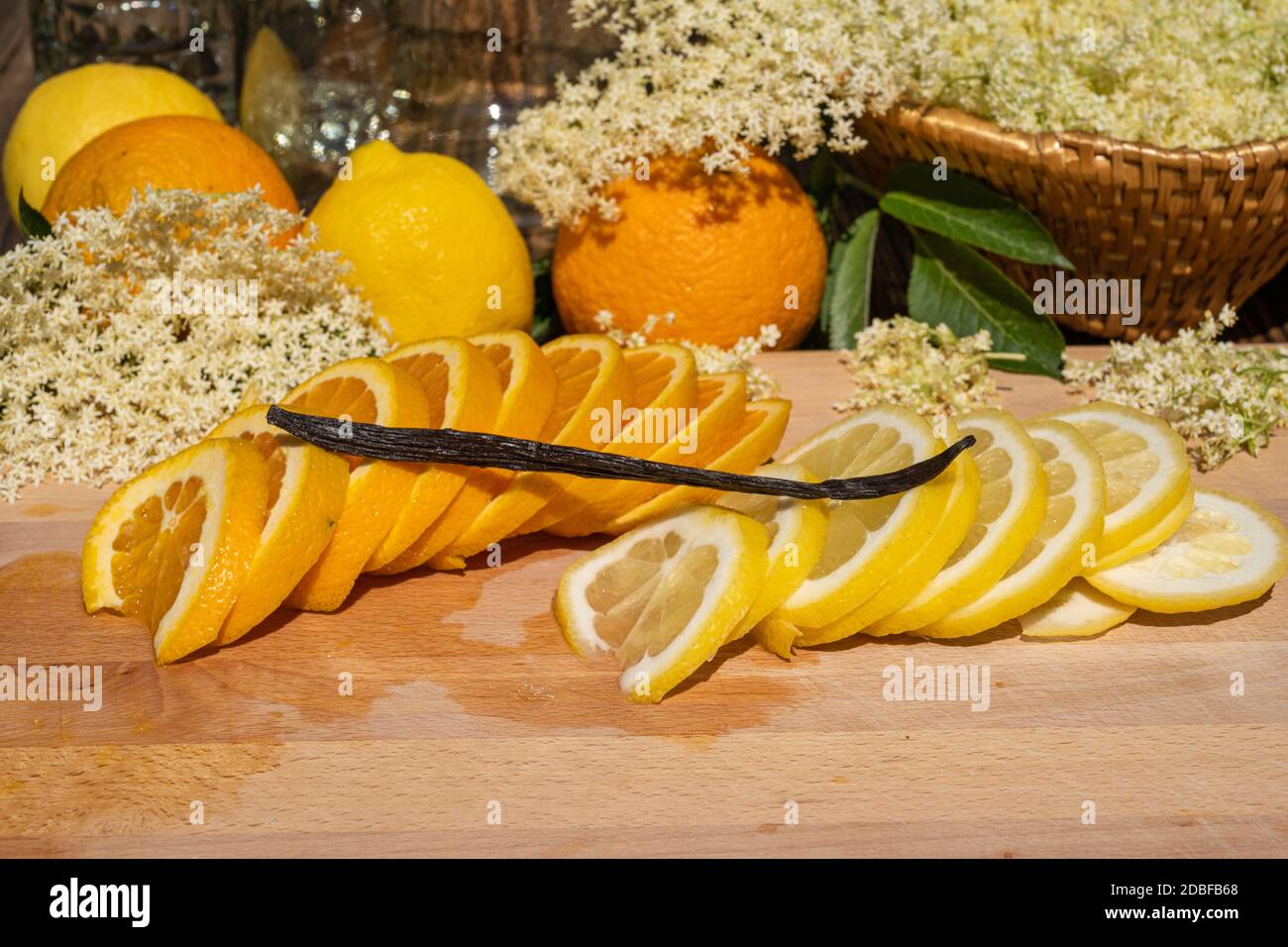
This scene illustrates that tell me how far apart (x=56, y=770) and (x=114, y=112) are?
2.27 metres

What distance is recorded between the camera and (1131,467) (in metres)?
2.16

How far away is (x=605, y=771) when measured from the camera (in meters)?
1.73

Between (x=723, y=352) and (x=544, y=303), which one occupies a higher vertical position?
(x=544, y=303)

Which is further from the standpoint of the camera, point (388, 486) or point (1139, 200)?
point (1139, 200)

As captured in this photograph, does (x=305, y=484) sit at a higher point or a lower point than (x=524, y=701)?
higher

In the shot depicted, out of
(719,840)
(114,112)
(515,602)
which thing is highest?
(114,112)

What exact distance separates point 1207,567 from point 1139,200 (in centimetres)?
124

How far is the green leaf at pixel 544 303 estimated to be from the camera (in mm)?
3473

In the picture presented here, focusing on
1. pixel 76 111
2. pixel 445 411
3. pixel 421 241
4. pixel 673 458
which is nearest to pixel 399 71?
pixel 421 241

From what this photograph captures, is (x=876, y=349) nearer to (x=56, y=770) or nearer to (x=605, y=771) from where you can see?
(x=605, y=771)

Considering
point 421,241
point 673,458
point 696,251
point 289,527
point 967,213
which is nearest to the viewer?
point 289,527

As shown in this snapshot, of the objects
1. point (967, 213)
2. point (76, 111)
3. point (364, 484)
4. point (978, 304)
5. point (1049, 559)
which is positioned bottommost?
point (1049, 559)

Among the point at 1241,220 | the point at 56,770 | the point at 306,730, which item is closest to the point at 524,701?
the point at 306,730

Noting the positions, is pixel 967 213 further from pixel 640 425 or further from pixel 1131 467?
pixel 640 425
